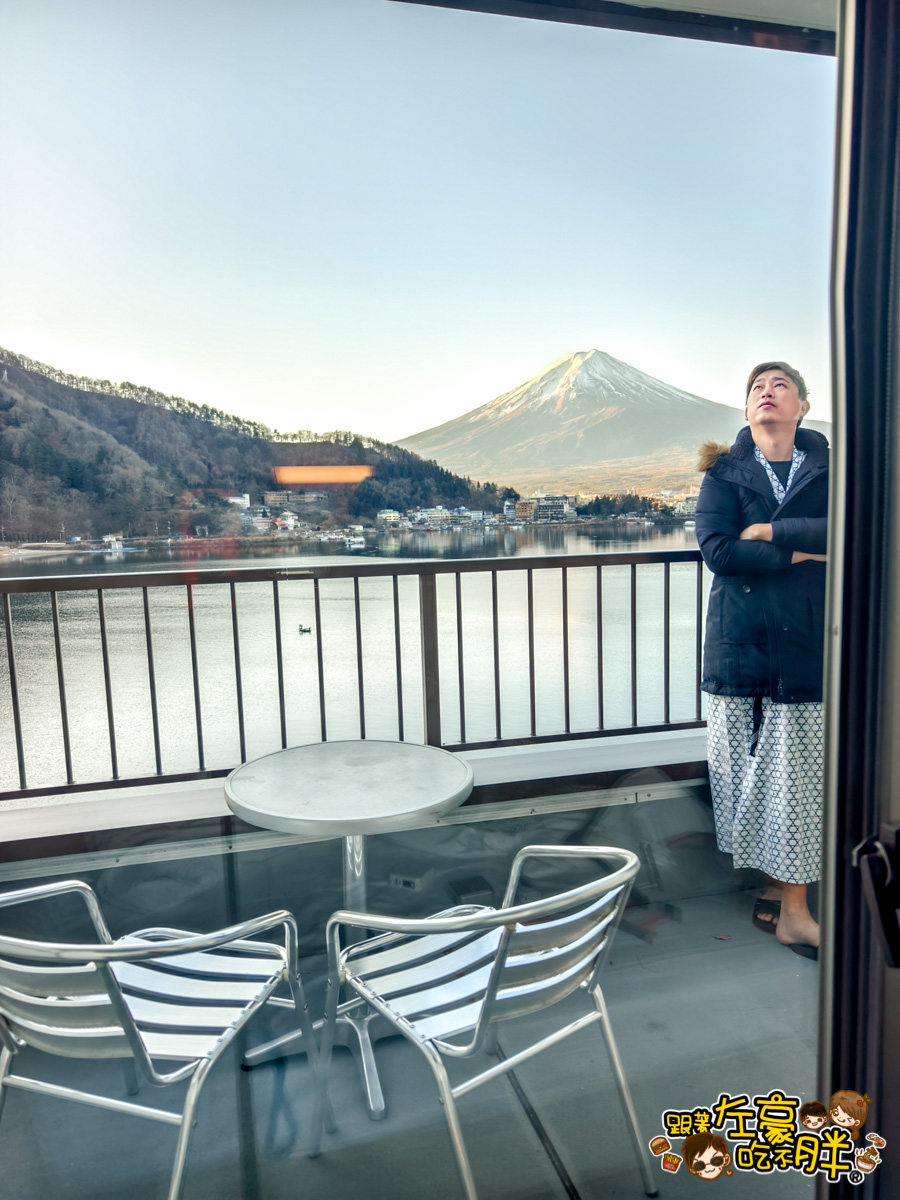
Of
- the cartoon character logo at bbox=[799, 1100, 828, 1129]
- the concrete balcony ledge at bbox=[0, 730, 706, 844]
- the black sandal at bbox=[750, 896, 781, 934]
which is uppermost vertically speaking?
the cartoon character logo at bbox=[799, 1100, 828, 1129]

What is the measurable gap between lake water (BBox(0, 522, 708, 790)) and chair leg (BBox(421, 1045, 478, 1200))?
94 cm

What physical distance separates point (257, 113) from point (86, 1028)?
192 cm

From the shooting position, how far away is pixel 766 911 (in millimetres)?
1890

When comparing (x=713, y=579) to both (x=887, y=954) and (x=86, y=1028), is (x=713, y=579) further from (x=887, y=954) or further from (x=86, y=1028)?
(x=86, y=1028)

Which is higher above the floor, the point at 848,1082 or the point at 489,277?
the point at 489,277

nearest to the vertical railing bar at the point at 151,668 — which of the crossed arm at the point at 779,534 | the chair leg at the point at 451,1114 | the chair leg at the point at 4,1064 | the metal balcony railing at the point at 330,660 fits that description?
the metal balcony railing at the point at 330,660

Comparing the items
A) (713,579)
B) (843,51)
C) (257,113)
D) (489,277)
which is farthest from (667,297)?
(843,51)

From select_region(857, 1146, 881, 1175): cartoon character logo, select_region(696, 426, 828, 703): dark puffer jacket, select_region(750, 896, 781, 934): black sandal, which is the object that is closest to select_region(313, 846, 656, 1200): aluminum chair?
select_region(857, 1146, 881, 1175): cartoon character logo

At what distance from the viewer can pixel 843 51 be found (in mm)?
679

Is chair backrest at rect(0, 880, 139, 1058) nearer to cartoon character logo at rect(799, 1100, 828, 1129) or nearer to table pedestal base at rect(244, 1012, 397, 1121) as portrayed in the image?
table pedestal base at rect(244, 1012, 397, 1121)

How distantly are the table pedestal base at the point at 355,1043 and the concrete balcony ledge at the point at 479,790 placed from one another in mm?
609

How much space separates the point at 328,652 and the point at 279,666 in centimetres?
17

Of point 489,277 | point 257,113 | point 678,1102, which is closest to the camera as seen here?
Result: point 678,1102

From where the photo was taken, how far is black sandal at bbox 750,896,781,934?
1.80 meters
